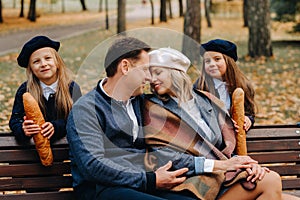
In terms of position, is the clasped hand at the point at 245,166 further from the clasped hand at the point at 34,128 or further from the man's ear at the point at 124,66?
the clasped hand at the point at 34,128

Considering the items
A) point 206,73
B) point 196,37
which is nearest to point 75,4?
point 196,37

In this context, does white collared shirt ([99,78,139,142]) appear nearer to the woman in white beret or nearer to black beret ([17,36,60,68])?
the woman in white beret

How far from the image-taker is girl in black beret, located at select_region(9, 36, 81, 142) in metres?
3.94

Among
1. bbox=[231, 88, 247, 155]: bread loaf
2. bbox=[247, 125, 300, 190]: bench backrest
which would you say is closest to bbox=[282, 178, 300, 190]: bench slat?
bbox=[247, 125, 300, 190]: bench backrest

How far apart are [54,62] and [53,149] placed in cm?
58

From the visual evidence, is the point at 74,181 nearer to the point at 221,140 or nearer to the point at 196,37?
the point at 221,140

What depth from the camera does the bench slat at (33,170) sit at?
383 cm

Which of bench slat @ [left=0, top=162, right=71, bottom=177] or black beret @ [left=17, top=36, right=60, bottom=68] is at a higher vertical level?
black beret @ [left=17, top=36, right=60, bottom=68]

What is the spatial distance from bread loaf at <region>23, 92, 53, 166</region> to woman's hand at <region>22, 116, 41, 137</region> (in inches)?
0.9

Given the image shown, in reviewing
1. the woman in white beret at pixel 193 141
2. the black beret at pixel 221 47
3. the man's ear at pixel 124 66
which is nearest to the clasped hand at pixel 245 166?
the woman in white beret at pixel 193 141

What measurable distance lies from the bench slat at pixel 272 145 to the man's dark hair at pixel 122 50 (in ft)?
3.72

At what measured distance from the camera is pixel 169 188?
353 centimetres

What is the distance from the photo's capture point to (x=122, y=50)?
3559 millimetres

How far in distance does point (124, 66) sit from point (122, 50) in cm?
10
